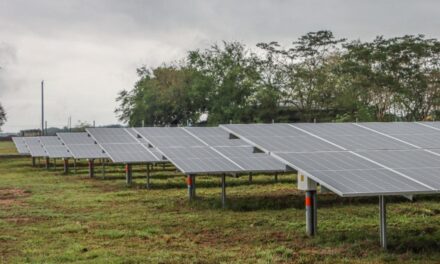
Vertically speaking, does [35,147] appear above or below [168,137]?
below

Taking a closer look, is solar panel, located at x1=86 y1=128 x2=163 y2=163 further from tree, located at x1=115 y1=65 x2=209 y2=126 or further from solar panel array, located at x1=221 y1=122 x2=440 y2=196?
tree, located at x1=115 y1=65 x2=209 y2=126

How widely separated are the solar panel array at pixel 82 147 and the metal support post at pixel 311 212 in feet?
63.1

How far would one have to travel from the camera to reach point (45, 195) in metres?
23.6

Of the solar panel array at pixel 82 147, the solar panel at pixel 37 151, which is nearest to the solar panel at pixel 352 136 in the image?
the solar panel array at pixel 82 147

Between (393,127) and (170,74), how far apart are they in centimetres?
5156

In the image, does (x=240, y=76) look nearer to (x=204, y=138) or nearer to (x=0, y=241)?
(x=204, y=138)

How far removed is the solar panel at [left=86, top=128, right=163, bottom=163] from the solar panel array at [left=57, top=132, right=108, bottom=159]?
1.02 m

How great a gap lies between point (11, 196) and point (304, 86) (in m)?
35.4

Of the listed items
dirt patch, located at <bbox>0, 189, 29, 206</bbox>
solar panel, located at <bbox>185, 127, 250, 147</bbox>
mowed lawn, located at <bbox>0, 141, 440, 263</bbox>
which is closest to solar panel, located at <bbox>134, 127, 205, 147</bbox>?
solar panel, located at <bbox>185, 127, 250, 147</bbox>

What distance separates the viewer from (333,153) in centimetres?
1342

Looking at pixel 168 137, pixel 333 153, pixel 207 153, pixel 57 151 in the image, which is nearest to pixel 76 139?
pixel 57 151

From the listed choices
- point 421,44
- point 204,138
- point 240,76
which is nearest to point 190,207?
point 204,138

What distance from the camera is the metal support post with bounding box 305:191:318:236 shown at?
1315cm

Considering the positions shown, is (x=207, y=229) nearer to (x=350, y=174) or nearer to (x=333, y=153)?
(x=333, y=153)
